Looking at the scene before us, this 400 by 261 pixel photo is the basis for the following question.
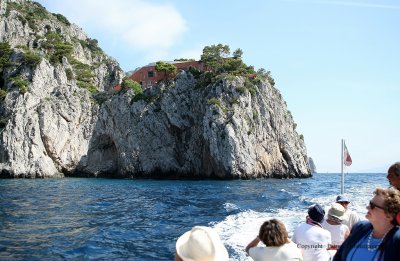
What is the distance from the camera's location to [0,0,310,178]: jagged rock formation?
205 feet

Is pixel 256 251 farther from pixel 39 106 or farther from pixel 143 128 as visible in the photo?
pixel 39 106

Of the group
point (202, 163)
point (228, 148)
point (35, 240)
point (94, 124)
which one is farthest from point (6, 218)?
point (94, 124)

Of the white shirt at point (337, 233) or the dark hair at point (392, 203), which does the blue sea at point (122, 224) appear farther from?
the dark hair at point (392, 203)

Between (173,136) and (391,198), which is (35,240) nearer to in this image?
(391,198)

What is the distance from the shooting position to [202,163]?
67.3 metres

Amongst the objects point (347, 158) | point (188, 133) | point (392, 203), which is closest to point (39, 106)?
point (188, 133)

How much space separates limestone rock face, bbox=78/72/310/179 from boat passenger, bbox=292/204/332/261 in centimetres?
5524

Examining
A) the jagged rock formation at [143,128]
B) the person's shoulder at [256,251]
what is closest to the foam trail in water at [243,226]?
the person's shoulder at [256,251]

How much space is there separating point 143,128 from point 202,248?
67165 millimetres

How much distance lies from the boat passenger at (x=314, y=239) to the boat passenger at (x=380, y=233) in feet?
8.28

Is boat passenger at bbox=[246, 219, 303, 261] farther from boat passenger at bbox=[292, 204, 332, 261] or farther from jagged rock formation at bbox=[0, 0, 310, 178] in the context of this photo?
jagged rock formation at bbox=[0, 0, 310, 178]

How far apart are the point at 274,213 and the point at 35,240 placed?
12.6 meters

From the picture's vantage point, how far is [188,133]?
70.9 metres

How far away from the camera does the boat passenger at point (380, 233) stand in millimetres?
4043
